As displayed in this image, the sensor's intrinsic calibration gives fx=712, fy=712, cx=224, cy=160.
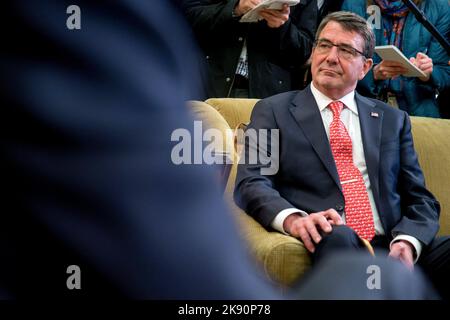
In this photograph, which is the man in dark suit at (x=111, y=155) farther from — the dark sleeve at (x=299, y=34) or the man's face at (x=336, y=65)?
the dark sleeve at (x=299, y=34)

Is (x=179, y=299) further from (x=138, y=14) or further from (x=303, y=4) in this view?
(x=303, y=4)

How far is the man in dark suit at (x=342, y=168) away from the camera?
1510mm

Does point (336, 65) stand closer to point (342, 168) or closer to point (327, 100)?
point (327, 100)

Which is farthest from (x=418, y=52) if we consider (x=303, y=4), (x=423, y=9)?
(x=303, y=4)

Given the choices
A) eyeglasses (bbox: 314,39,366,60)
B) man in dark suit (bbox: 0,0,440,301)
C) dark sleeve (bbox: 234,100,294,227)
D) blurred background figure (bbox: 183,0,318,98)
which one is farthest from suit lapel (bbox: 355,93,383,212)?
man in dark suit (bbox: 0,0,440,301)

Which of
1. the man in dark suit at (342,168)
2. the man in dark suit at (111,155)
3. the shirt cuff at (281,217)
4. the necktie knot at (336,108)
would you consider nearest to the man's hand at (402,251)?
the man in dark suit at (342,168)

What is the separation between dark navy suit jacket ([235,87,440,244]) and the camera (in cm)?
154

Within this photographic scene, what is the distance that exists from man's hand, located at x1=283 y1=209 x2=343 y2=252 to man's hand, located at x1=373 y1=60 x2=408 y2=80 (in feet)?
2.55

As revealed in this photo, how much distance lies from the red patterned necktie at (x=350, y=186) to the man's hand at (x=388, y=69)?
0.47m

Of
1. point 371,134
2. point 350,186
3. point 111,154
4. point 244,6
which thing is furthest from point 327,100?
point 111,154

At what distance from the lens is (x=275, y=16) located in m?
1.88

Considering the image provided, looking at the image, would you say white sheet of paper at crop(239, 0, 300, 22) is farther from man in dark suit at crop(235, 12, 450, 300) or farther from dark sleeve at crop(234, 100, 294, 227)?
dark sleeve at crop(234, 100, 294, 227)

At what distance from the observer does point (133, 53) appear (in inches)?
9.7
